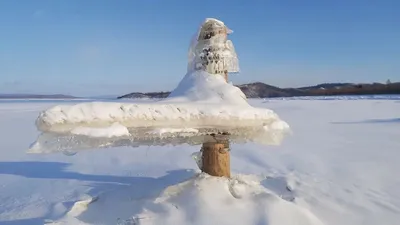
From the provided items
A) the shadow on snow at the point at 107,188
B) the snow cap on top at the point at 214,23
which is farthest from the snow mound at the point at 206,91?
the shadow on snow at the point at 107,188

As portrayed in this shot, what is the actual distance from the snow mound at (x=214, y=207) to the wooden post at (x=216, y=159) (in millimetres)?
81

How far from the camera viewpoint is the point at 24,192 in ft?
11.0

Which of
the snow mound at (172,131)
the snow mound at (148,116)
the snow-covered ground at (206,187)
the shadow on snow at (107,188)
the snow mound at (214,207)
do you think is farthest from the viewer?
the shadow on snow at (107,188)

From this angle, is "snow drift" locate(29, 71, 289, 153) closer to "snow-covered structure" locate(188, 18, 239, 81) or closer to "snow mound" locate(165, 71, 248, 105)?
"snow mound" locate(165, 71, 248, 105)

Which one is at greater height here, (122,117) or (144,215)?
Result: (122,117)

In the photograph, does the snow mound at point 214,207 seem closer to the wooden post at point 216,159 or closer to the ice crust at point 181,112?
the wooden post at point 216,159

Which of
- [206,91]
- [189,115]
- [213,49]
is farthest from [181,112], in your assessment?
[213,49]

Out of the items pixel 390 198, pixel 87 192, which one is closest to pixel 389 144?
pixel 390 198

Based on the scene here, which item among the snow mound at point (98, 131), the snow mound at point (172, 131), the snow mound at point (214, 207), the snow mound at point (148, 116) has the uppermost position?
the snow mound at point (148, 116)

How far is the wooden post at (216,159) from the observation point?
8.94ft

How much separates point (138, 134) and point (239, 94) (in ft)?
2.85

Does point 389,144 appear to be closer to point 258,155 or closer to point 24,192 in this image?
point 258,155

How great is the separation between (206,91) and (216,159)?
58 centimetres

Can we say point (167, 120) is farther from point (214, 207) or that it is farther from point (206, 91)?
point (214, 207)
